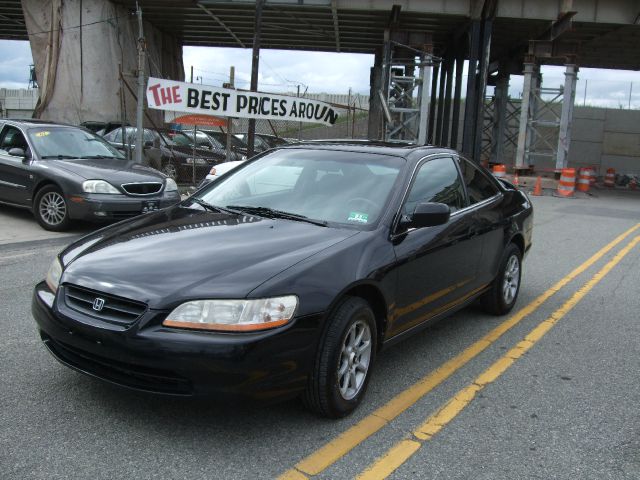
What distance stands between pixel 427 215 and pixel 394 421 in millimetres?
1269

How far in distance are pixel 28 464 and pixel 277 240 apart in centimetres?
164

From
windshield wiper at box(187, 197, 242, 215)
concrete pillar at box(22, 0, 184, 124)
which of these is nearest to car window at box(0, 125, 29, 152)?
windshield wiper at box(187, 197, 242, 215)

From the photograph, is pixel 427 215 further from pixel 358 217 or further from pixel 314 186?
pixel 314 186

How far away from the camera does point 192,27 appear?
97.8 ft

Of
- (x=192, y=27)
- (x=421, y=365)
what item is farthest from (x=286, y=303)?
(x=192, y=27)

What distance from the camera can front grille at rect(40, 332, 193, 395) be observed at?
2.84 meters

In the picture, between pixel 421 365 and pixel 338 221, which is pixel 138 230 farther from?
pixel 421 365

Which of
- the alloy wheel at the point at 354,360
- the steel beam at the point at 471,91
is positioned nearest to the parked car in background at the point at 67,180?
the alloy wheel at the point at 354,360

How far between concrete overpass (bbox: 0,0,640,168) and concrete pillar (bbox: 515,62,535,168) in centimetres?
4

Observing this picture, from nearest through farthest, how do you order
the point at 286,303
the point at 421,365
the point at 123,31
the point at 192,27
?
1. the point at 286,303
2. the point at 421,365
3. the point at 123,31
4. the point at 192,27

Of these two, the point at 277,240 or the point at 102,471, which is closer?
the point at 102,471

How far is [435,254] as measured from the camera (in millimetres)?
4109

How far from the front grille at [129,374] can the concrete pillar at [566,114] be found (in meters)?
23.0

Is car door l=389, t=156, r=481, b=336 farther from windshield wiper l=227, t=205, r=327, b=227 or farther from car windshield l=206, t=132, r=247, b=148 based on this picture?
car windshield l=206, t=132, r=247, b=148
